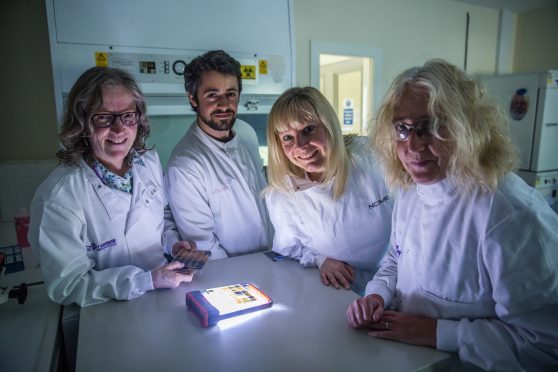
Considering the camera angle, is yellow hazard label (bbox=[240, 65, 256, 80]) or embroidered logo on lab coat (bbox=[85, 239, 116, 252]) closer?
embroidered logo on lab coat (bbox=[85, 239, 116, 252])

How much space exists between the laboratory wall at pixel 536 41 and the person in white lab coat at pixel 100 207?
4.47 m

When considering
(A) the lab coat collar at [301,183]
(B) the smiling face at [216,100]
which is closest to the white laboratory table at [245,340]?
(A) the lab coat collar at [301,183]

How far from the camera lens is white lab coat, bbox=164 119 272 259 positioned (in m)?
1.57

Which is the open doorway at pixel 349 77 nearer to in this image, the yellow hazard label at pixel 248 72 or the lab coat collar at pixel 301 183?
the yellow hazard label at pixel 248 72

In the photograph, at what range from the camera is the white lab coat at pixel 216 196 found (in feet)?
5.14

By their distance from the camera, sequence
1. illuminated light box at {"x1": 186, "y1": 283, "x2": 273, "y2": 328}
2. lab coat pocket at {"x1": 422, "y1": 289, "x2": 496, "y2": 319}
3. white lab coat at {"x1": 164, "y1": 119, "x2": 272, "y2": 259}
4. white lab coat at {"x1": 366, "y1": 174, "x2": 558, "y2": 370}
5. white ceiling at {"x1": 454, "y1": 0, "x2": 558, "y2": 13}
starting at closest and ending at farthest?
white lab coat at {"x1": 366, "y1": 174, "x2": 558, "y2": 370}
lab coat pocket at {"x1": 422, "y1": 289, "x2": 496, "y2": 319}
illuminated light box at {"x1": 186, "y1": 283, "x2": 273, "y2": 328}
white lab coat at {"x1": 164, "y1": 119, "x2": 272, "y2": 259}
white ceiling at {"x1": 454, "y1": 0, "x2": 558, "y2": 13}

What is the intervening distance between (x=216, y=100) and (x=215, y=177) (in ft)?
1.17

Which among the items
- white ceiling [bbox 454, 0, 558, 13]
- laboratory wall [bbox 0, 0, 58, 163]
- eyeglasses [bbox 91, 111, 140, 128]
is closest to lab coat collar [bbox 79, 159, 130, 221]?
eyeglasses [bbox 91, 111, 140, 128]

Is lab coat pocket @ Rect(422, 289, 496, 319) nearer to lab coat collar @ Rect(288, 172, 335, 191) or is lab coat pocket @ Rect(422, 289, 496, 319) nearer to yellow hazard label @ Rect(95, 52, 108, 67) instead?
lab coat collar @ Rect(288, 172, 335, 191)

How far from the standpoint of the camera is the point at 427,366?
2.56ft

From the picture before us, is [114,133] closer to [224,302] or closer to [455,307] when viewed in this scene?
[224,302]

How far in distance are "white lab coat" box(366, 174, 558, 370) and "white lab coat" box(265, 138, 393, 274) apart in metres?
0.38

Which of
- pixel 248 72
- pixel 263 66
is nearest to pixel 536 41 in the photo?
pixel 263 66

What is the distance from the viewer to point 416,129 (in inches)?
34.9
